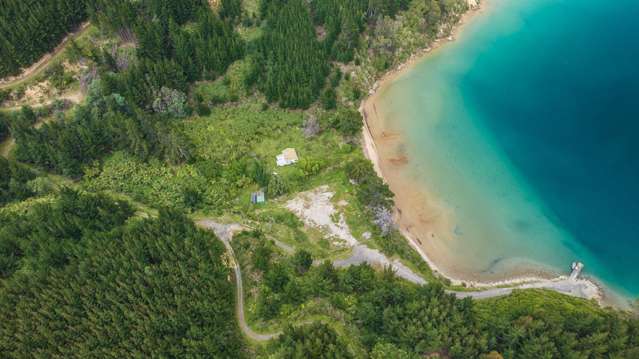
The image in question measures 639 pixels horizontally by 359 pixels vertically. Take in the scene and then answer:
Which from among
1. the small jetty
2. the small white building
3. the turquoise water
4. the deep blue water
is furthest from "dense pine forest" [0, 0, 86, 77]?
the small jetty

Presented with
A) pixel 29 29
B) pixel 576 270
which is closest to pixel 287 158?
pixel 576 270

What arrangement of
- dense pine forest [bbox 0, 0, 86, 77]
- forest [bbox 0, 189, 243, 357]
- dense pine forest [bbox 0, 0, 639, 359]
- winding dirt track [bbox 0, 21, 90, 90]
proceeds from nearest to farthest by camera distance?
forest [bbox 0, 189, 243, 357], dense pine forest [bbox 0, 0, 639, 359], dense pine forest [bbox 0, 0, 86, 77], winding dirt track [bbox 0, 21, 90, 90]

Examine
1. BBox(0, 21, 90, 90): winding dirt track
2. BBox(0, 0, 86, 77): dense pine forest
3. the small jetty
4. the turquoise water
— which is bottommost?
the small jetty

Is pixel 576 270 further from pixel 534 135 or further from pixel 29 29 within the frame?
pixel 29 29

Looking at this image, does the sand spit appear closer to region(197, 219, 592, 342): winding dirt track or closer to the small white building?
region(197, 219, 592, 342): winding dirt track

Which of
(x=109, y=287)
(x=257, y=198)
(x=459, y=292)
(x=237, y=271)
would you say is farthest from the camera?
(x=257, y=198)

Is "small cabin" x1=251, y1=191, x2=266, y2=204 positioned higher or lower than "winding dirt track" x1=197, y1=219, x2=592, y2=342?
higher

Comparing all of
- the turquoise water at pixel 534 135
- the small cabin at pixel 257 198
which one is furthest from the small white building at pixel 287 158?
the turquoise water at pixel 534 135
